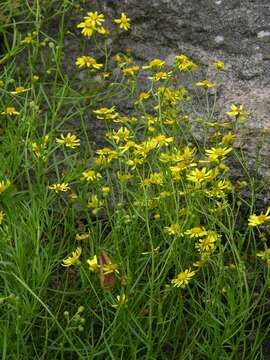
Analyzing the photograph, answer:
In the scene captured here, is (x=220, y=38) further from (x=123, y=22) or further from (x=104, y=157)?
(x=104, y=157)

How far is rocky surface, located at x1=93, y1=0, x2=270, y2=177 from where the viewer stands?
254cm

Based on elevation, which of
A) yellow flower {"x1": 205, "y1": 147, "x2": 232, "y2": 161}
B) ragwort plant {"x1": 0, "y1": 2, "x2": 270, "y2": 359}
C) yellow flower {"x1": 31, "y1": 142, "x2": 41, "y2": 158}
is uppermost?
yellow flower {"x1": 205, "y1": 147, "x2": 232, "y2": 161}

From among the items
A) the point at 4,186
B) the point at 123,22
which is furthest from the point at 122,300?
the point at 123,22

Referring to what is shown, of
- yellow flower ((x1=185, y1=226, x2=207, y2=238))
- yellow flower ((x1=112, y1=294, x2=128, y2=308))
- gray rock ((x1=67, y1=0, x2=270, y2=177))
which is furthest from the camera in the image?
gray rock ((x1=67, y1=0, x2=270, y2=177))

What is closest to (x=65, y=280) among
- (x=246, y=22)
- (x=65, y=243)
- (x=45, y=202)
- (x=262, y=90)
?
(x=65, y=243)

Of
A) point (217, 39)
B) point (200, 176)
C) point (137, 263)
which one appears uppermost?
point (200, 176)

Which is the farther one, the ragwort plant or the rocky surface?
the rocky surface

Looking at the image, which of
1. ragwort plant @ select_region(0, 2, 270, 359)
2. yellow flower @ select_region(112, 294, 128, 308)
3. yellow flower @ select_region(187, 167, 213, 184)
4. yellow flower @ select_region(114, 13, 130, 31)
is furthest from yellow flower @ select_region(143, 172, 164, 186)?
yellow flower @ select_region(114, 13, 130, 31)

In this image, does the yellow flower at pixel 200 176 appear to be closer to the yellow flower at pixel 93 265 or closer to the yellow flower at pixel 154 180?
the yellow flower at pixel 154 180

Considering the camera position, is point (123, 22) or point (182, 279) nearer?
point (182, 279)

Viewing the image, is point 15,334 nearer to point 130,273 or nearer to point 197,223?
point 130,273

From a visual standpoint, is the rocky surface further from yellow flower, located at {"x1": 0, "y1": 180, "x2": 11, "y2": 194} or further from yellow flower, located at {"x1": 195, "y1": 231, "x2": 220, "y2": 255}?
yellow flower, located at {"x1": 0, "y1": 180, "x2": 11, "y2": 194}

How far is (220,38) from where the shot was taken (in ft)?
8.87

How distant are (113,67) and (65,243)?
2.69ft
